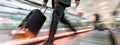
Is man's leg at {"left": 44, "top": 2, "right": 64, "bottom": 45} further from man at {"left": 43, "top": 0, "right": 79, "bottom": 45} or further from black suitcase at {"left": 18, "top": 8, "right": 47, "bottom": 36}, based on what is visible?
black suitcase at {"left": 18, "top": 8, "right": 47, "bottom": 36}

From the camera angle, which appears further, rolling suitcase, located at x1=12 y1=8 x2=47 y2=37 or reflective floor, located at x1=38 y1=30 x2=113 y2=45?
reflective floor, located at x1=38 y1=30 x2=113 y2=45

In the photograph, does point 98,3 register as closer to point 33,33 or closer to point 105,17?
point 105,17

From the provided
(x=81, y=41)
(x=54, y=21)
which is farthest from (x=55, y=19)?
(x=81, y=41)

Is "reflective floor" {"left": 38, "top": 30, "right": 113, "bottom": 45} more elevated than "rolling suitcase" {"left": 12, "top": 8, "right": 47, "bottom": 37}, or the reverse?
"rolling suitcase" {"left": 12, "top": 8, "right": 47, "bottom": 37}

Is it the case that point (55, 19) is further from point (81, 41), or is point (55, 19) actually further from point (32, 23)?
point (81, 41)

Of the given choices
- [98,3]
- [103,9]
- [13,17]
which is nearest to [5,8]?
[13,17]

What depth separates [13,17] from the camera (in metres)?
3.72

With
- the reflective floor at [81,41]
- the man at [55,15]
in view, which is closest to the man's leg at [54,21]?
the man at [55,15]

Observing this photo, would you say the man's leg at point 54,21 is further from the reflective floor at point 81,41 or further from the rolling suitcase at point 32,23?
the reflective floor at point 81,41

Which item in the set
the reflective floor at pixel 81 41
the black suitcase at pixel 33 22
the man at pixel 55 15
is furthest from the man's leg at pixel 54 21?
the reflective floor at pixel 81 41

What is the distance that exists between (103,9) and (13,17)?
2701 centimetres

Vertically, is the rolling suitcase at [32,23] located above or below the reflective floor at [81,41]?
above

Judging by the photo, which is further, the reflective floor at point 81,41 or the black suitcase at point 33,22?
the reflective floor at point 81,41

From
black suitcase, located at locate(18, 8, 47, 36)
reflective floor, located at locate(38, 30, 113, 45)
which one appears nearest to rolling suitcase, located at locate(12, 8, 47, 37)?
black suitcase, located at locate(18, 8, 47, 36)
